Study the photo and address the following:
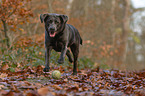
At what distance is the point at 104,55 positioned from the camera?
52.6 feet

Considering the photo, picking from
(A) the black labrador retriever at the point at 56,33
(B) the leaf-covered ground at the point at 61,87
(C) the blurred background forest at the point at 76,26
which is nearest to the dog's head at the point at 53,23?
(A) the black labrador retriever at the point at 56,33

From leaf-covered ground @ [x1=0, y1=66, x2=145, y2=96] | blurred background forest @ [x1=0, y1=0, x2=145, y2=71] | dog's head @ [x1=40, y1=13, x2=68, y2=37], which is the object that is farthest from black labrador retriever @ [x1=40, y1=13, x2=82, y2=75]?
blurred background forest @ [x1=0, y1=0, x2=145, y2=71]

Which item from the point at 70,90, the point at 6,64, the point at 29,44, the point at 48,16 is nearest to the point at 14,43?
the point at 29,44

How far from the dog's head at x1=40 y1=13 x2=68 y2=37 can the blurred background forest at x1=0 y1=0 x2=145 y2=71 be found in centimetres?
174

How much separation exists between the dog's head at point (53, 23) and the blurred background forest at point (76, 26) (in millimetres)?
1740

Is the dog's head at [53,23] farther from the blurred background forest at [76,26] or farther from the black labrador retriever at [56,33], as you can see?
the blurred background forest at [76,26]

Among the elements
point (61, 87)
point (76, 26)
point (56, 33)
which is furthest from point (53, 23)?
point (76, 26)

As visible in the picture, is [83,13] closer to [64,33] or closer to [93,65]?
[93,65]

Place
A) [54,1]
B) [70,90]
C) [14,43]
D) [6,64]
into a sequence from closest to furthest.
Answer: [70,90] → [6,64] → [14,43] → [54,1]

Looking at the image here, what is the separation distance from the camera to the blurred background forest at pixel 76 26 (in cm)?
714

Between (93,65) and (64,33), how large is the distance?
18.7 ft

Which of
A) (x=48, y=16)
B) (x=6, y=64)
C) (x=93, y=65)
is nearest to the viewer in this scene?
(x=48, y=16)

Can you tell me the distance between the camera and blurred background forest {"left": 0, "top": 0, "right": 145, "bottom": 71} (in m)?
7.14

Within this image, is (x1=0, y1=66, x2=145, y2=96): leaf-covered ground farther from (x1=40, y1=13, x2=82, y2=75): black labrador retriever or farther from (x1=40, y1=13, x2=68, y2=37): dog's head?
(x1=40, y1=13, x2=68, y2=37): dog's head
